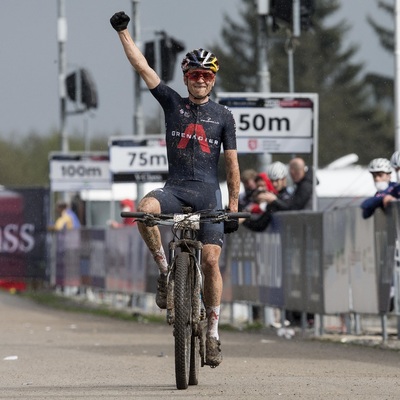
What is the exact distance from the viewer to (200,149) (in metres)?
11.3

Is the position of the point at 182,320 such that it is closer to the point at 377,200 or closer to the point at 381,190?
the point at 377,200

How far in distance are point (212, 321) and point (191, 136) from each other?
123cm

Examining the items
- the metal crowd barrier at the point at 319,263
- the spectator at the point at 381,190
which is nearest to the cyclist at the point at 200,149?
the metal crowd barrier at the point at 319,263

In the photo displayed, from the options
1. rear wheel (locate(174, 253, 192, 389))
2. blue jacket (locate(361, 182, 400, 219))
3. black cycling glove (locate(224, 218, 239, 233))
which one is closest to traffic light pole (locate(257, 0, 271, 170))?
blue jacket (locate(361, 182, 400, 219))

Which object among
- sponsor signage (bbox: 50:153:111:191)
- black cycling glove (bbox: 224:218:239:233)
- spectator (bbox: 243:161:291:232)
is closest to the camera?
black cycling glove (bbox: 224:218:239:233)

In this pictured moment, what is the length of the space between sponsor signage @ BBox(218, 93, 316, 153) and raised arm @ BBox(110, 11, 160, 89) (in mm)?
9407

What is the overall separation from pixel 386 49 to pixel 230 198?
91071 millimetres

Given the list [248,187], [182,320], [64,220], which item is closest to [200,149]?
[182,320]

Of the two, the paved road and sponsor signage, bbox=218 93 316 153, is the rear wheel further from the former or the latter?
sponsor signage, bbox=218 93 316 153

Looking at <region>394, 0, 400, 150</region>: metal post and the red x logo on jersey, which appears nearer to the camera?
the red x logo on jersey

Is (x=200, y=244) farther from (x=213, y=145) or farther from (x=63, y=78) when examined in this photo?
(x=63, y=78)

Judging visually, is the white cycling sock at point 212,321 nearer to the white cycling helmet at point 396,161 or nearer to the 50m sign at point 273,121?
the white cycling helmet at point 396,161

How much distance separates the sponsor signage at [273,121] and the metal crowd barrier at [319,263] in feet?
4.55

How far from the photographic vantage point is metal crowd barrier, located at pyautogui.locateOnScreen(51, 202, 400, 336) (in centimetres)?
1593
